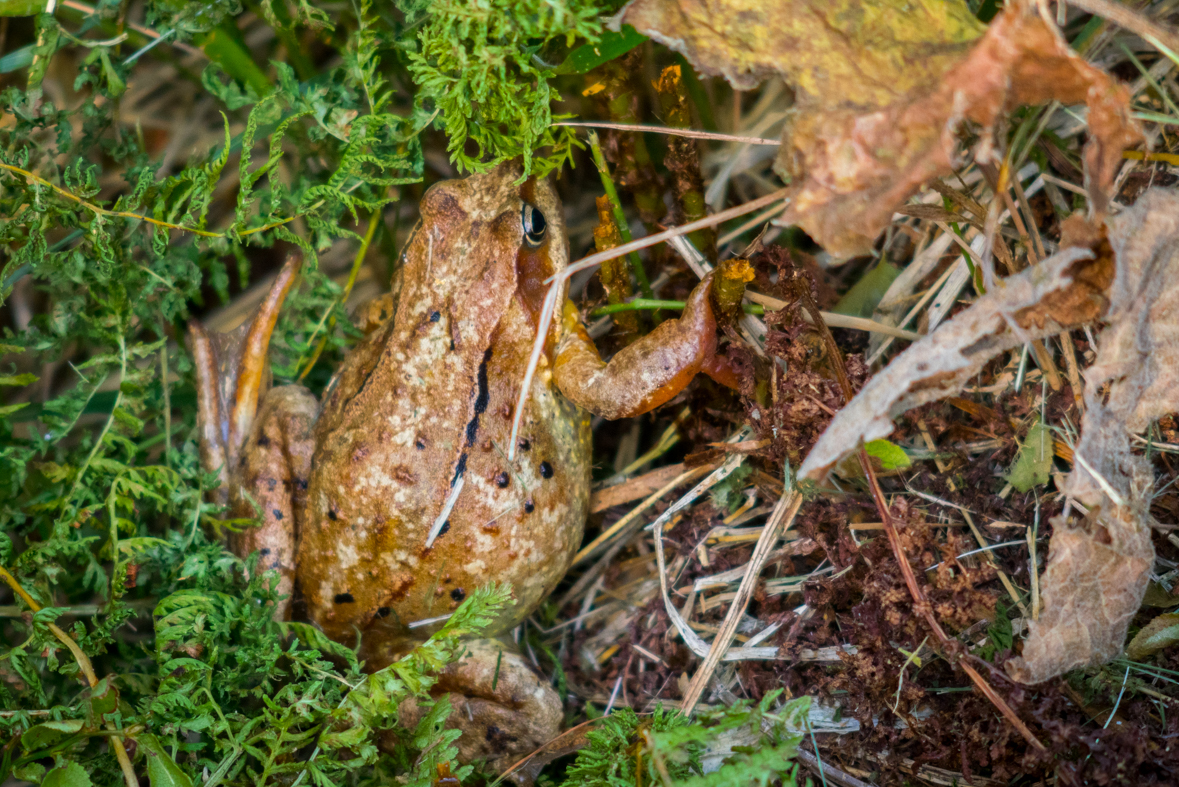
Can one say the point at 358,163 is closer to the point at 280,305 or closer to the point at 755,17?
the point at 280,305

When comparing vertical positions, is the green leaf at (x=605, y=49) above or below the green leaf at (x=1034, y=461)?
above

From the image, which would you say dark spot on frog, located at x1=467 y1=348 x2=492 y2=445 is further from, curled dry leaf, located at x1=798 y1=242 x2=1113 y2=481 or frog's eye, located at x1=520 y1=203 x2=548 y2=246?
curled dry leaf, located at x1=798 y1=242 x2=1113 y2=481

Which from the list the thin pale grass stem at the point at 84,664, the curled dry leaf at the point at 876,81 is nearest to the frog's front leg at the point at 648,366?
the curled dry leaf at the point at 876,81

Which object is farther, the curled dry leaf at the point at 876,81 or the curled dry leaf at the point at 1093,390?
the curled dry leaf at the point at 1093,390

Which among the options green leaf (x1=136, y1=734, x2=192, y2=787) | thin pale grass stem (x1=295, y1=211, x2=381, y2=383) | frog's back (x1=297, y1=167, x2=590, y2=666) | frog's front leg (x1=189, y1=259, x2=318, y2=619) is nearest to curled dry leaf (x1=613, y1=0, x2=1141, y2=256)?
frog's back (x1=297, y1=167, x2=590, y2=666)

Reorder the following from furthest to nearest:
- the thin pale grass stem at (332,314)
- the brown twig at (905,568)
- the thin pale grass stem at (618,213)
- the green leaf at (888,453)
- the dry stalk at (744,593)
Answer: the thin pale grass stem at (332,314) → the dry stalk at (744,593) → the thin pale grass stem at (618,213) → the green leaf at (888,453) → the brown twig at (905,568)

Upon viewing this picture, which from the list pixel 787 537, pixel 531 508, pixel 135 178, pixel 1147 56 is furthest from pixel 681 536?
pixel 135 178

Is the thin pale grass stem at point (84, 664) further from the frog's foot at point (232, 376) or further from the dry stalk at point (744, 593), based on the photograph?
the dry stalk at point (744, 593)
